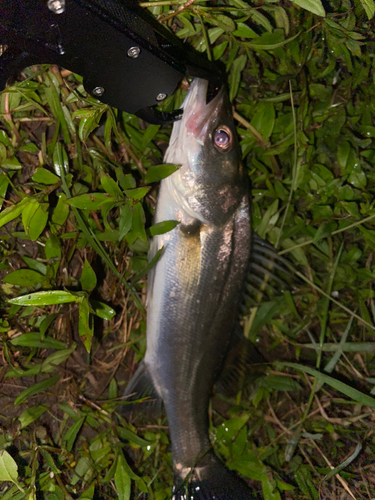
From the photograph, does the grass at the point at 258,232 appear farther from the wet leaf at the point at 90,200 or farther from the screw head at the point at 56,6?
the screw head at the point at 56,6

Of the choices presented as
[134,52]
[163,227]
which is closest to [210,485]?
[163,227]

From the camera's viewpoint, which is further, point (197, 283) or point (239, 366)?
point (239, 366)

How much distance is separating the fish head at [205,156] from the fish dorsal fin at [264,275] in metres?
0.34

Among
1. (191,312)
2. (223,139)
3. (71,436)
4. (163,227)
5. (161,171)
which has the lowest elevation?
(71,436)

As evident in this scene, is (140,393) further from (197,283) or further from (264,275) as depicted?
(264,275)

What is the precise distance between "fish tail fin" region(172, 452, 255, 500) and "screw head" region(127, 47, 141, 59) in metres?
2.06

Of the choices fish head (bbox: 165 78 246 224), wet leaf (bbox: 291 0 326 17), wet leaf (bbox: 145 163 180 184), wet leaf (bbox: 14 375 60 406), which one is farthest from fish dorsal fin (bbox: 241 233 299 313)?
wet leaf (bbox: 14 375 60 406)

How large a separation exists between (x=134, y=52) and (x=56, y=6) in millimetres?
296

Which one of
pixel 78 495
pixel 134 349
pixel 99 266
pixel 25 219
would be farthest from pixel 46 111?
pixel 78 495

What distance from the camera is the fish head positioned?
157cm

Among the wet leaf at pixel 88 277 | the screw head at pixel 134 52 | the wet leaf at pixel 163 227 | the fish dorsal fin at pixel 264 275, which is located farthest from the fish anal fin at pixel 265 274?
the screw head at pixel 134 52

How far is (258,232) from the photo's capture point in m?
2.07

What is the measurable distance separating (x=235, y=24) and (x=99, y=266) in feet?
4.67

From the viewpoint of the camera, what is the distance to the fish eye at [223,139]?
5.26ft
